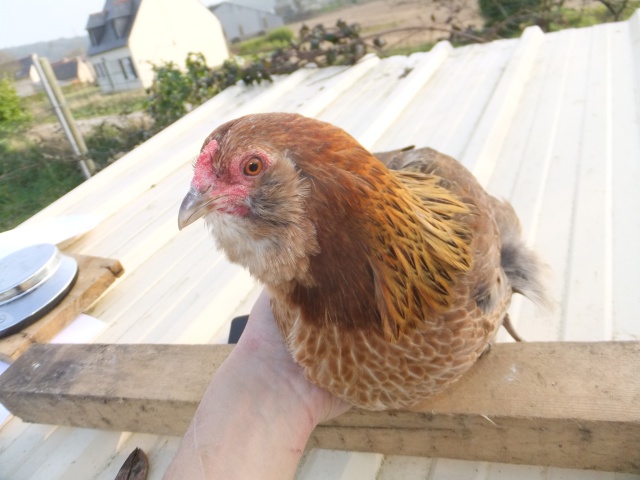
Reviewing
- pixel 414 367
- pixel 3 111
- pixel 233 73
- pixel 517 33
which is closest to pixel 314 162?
pixel 414 367

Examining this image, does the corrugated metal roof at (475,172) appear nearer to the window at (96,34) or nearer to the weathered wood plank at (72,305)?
the weathered wood plank at (72,305)

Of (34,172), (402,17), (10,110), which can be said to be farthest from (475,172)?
(402,17)

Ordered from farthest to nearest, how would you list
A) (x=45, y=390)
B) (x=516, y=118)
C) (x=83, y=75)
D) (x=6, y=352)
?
(x=83, y=75) < (x=516, y=118) < (x=6, y=352) < (x=45, y=390)

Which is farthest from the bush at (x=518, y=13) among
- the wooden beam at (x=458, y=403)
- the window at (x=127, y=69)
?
the wooden beam at (x=458, y=403)

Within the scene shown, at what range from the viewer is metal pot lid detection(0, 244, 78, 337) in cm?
213

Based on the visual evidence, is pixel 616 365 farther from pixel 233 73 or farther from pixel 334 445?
pixel 233 73

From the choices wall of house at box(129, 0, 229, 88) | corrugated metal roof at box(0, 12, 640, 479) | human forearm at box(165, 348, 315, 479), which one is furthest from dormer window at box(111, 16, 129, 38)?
human forearm at box(165, 348, 315, 479)

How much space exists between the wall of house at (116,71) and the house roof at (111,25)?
0.24 meters

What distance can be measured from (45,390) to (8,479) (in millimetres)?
405

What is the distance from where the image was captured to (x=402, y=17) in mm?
24312

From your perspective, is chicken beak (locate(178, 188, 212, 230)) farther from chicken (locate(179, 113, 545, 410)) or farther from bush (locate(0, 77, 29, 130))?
bush (locate(0, 77, 29, 130))

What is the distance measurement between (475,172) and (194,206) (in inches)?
77.8

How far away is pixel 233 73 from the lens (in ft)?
19.8

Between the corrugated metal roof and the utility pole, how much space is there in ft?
12.0
